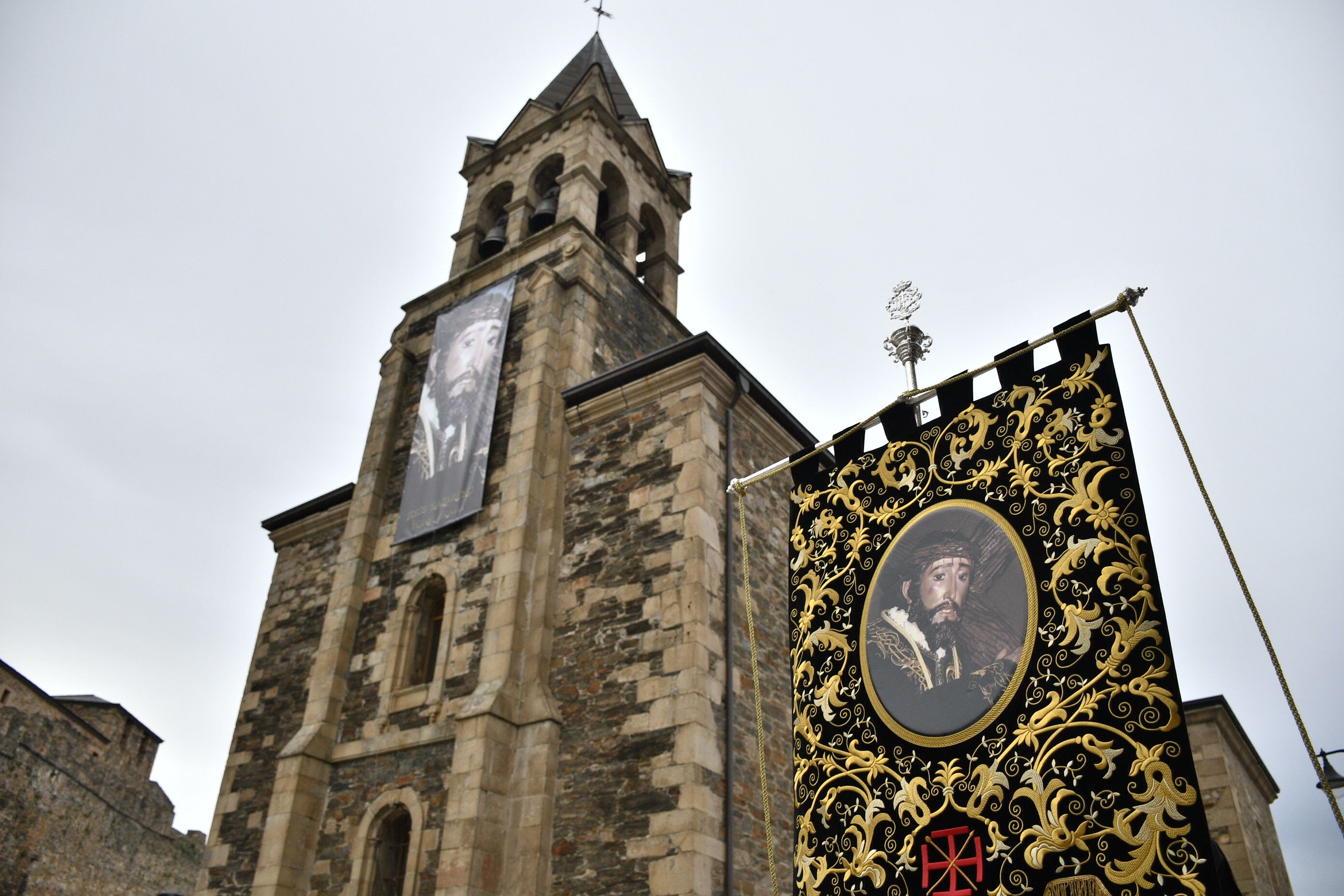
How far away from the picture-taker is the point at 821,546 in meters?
5.65

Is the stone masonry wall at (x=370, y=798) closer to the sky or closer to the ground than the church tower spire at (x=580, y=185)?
closer to the ground

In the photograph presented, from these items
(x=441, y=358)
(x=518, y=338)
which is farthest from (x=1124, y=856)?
(x=441, y=358)

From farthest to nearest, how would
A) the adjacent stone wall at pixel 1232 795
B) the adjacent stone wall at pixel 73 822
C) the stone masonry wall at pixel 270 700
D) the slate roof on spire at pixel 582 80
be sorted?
the adjacent stone wall at pixel 73 822 → the slate roof on spire at pixel 582 80 → the adjacent stone wall at pixel 1232 795 → the stone masonry wall at pixel 270 700

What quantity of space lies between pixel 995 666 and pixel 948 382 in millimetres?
1658

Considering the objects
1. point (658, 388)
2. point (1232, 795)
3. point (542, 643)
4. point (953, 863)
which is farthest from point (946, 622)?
point (1232, 795)

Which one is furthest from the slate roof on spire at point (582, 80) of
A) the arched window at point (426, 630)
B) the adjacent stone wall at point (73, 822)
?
the adjacent stone wall at point (73, 822)

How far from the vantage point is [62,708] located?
20188 millimetres

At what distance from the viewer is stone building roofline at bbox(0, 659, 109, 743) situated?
1878 centimetres

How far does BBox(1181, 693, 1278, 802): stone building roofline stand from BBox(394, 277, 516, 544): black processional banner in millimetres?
9288

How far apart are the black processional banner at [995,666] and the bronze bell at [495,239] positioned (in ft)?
32.2

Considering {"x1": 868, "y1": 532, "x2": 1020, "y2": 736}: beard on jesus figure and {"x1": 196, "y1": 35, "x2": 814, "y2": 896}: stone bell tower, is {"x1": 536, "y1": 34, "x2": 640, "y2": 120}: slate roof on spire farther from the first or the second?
{"x1": 868, "y1": 532, "x2": 1020, "y2": 736}: beard on jesus figure

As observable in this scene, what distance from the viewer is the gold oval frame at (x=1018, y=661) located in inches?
170

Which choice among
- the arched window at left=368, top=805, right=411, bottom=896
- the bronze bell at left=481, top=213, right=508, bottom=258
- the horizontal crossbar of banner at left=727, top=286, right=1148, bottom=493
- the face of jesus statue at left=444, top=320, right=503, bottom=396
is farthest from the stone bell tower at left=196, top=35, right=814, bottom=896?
the horizontal crossbar of banner at left=727, top=286, right=1148, bottom=493

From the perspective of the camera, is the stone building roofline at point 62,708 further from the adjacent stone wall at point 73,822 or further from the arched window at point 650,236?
the arched window at point 650,236
